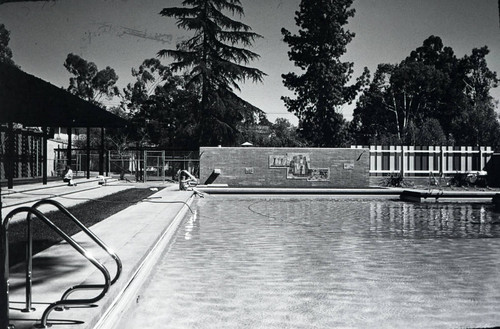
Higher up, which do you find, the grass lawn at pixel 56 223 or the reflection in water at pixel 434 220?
the grass lawn at pixel 56 223

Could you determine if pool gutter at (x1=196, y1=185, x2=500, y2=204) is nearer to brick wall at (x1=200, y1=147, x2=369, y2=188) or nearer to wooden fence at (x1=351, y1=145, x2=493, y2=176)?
brick wall at (x1=200, y1=147, x2=369, y2=188)

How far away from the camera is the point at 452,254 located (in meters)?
9.65

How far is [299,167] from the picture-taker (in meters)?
31.6

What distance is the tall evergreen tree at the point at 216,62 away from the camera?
3556cm

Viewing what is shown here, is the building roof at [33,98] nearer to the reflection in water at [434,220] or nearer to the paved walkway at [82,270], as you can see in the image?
the paved walkway at [82,270]

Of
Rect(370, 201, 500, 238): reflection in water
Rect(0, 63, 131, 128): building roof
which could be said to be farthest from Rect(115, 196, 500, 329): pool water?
Rect(0, 63, 131, 128): building roof

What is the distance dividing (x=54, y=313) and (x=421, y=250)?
7.18 m

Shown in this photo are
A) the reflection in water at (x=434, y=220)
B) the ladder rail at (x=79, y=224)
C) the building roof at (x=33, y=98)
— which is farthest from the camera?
the reflection in water at (x=434, y=220)

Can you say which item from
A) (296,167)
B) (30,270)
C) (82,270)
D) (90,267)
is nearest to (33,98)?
(90,267)

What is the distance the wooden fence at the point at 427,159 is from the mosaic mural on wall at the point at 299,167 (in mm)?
2952

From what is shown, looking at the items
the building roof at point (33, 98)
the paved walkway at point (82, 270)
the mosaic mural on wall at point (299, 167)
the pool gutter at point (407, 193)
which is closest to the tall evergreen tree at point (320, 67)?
the mosaic mural on wall at point (299, 167)

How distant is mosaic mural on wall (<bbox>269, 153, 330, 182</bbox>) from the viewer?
31.5 metres

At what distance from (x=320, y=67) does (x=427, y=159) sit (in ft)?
58.3

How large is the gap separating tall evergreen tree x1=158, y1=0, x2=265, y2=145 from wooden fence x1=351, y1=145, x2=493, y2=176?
30.0 ft
